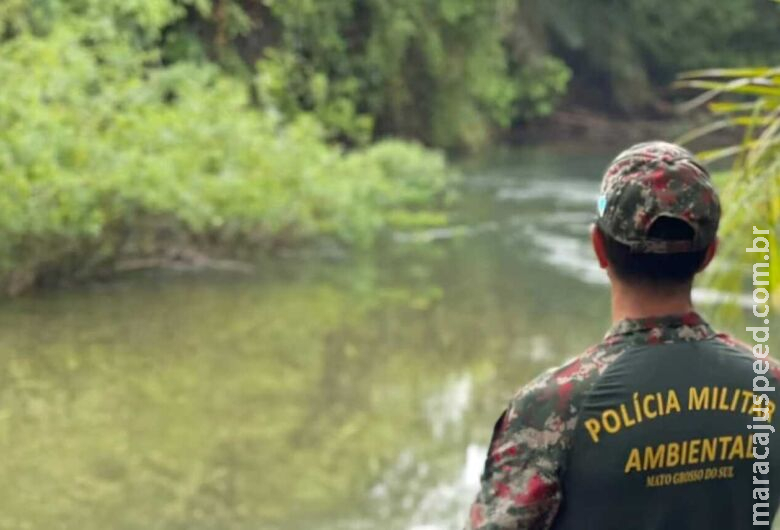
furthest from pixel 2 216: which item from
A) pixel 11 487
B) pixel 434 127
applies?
pixel 434 127

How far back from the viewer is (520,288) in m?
13.1

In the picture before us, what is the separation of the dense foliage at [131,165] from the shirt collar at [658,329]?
8689mm

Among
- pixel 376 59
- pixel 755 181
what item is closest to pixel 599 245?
pixel 755 181

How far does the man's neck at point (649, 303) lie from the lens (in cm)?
229

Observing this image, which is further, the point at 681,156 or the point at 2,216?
the point at 2,216

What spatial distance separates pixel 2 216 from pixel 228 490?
4.14 metres

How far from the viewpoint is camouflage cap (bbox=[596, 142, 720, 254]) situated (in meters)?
2.24

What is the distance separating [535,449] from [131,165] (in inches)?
386

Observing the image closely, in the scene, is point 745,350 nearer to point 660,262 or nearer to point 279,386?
point 660,262

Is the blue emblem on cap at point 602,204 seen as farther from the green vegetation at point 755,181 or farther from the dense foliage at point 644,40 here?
the dense foliage at point 644,40

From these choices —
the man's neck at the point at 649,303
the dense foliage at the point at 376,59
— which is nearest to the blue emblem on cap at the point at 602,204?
the man's neck at the point at 649,303

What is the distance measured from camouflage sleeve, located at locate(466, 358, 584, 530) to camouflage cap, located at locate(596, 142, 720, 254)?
9.1 inches

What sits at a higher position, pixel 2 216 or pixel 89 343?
pixel 2 216

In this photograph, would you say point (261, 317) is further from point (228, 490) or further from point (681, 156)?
point (681, 156)
